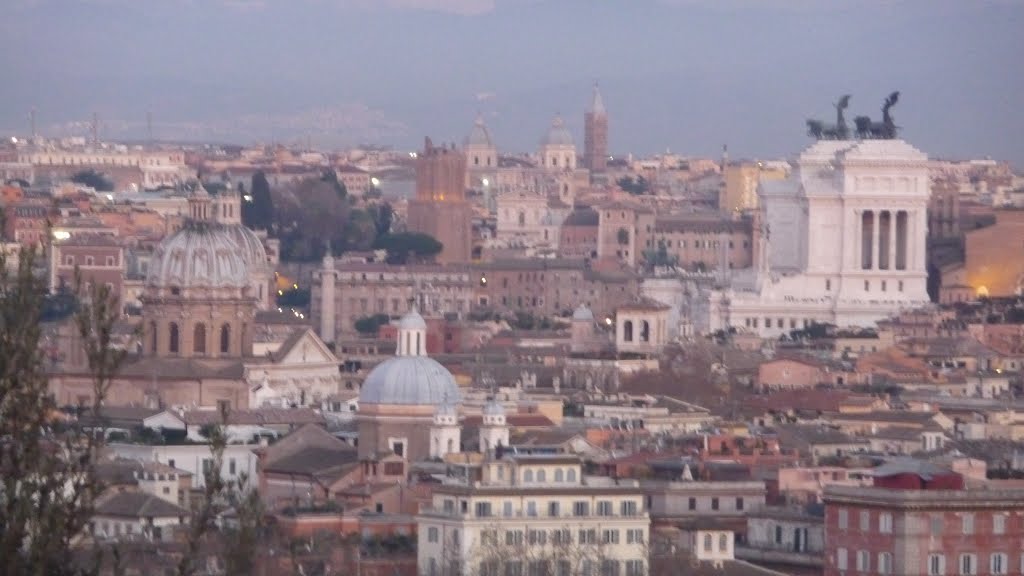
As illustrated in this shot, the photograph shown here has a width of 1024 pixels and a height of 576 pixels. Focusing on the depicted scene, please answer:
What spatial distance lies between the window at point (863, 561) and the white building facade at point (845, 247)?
1806 inches

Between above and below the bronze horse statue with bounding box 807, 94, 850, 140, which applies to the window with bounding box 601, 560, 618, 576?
below

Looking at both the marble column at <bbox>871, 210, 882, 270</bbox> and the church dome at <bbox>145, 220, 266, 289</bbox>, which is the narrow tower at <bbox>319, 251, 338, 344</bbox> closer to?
the marble column at <bbox>871, 210, 882, 270</bbox>

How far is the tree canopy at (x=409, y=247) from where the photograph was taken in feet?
373

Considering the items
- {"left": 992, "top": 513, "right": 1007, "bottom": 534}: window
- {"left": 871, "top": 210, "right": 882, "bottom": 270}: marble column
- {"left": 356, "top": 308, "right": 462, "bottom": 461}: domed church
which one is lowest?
{"left": 992, "top": 513, "right": 1007, "bottom": 534}: window

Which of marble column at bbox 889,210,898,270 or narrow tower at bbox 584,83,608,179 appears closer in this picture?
marble column at bbox 889,210,898,270

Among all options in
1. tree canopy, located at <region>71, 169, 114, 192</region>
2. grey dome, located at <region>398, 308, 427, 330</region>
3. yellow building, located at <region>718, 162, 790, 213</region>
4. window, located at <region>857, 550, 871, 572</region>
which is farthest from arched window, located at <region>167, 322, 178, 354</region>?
tree canopy, located at <region>71, 169, 114, 192</region>

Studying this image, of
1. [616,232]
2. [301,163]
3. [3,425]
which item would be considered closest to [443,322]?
[616,232]

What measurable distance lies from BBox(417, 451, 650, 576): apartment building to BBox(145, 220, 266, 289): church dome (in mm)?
26891

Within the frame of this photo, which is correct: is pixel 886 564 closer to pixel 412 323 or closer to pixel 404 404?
pixel 404 404

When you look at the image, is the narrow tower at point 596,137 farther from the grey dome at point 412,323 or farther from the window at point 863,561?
the window at point 863,561

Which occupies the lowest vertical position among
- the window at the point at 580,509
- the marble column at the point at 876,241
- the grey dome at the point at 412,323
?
the window at the point at 580,509

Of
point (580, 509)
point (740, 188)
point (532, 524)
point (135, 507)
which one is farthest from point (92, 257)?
point (532, 524)

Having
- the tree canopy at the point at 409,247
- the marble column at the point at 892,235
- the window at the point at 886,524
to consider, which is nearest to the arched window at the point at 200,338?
the marble column at the point at 892,235

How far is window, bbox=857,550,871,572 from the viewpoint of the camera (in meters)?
42.8
